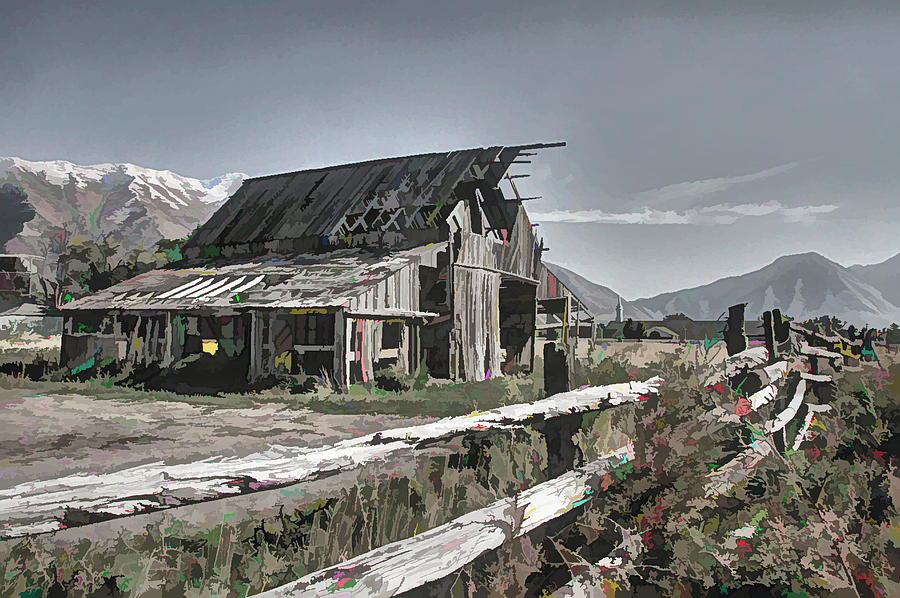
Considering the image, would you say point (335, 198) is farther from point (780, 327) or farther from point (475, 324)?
point (780, 327)

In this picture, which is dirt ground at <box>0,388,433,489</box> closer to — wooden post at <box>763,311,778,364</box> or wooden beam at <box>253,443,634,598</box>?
wooden beam at <box>253,443,634,598</box>

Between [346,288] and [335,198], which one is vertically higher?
[335,198]

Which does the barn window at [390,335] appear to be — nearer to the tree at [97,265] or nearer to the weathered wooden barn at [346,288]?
the weathered wooden barn at [346,288]

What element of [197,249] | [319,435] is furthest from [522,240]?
[319,435]

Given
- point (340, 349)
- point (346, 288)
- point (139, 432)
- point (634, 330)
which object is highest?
point (346, 288)

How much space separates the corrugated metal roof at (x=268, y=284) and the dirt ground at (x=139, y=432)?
10.9ft

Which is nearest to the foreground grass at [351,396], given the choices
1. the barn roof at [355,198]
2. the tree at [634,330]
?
the barn roof at [355,198]

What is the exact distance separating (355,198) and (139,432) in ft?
41.1

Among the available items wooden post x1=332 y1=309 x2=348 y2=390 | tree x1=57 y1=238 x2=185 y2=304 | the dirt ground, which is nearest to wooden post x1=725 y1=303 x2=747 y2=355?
the dirt ground

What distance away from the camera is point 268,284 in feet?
53.8

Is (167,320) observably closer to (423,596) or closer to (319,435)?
(319,435)

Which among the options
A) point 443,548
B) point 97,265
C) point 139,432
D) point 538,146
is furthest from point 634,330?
point 443,548

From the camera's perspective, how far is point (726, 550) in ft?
12.6

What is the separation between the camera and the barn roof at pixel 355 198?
19141 mm
